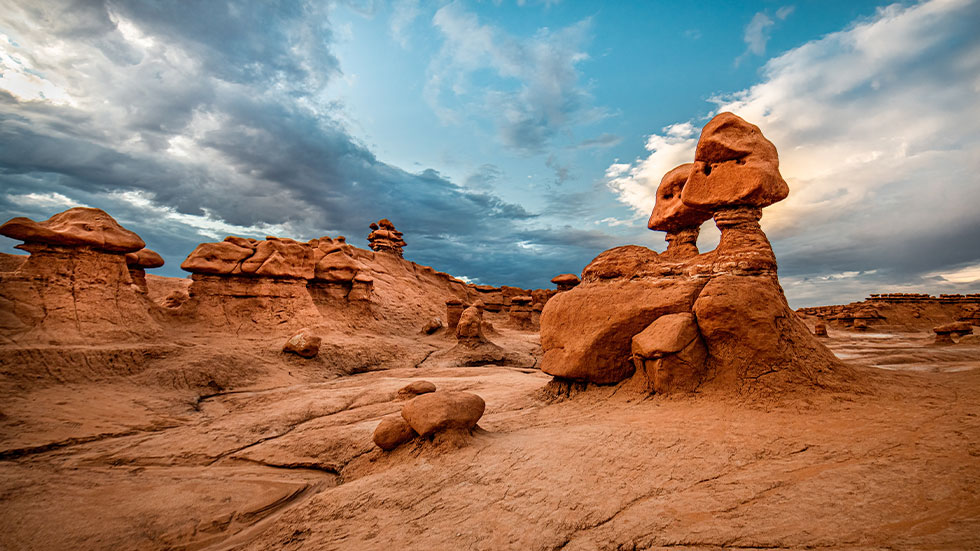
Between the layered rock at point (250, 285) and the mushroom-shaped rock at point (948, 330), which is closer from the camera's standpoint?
the layered rock at point (250, 285)

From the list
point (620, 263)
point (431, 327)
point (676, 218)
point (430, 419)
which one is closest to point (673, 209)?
point (676, 218)

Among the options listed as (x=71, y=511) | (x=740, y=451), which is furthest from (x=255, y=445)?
(x=740, y=451)

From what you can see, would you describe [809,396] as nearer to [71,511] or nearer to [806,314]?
[71,511]

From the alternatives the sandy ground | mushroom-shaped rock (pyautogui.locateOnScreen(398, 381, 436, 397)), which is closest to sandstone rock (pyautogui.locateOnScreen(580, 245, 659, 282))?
the sandy ground

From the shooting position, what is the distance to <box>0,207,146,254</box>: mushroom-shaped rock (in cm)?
813

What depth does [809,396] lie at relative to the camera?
4.29m

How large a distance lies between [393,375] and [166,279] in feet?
62.8

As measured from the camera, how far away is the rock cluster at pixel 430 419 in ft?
13.2

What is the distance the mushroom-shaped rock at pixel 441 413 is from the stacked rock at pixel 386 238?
2308cm

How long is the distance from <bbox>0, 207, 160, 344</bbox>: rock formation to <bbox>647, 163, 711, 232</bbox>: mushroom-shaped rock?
12065 mm

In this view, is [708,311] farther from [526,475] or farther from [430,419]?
[430,419]

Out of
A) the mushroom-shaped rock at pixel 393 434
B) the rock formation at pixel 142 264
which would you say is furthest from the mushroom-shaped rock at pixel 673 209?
the rock formation at pixel 142 264

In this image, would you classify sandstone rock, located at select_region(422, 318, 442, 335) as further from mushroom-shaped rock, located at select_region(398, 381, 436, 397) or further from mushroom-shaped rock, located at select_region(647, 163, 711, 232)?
mushroom-shaped rock, located at select_region(647, 163, 711, 232)

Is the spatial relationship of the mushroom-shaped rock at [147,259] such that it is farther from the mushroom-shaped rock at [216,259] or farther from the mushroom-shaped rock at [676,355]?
the mushroom-shaped rock at [676,355]
